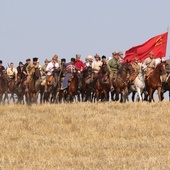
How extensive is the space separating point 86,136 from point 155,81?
12.9 metres

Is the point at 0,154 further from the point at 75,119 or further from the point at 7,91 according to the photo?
the point at 7,91

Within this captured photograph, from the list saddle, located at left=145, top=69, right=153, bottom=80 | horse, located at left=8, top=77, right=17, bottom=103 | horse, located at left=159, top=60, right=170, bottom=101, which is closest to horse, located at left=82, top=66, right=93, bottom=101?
saddle, located at left=145, top=69, right=153, bottom=80

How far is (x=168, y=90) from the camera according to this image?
3781cm

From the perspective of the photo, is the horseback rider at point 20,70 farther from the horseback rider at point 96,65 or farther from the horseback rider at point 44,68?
→ the horseback rider at point 96,65

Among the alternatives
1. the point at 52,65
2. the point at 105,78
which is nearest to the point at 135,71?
the point at 105,78

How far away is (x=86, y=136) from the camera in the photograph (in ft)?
76.1

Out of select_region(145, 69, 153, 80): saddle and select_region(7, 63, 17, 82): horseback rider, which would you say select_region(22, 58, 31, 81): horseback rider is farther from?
select_region(145, 69, 153, 80): saddle

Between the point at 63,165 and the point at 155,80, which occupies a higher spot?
the point at 155,80

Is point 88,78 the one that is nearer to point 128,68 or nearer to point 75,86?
point 75,86

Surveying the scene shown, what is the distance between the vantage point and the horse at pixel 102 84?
37359 mm

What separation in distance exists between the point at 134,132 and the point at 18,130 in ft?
11.4

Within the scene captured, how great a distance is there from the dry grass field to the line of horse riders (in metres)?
5.41

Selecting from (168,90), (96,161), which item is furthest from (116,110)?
(96,161)

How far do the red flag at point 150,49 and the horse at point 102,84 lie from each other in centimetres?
171
